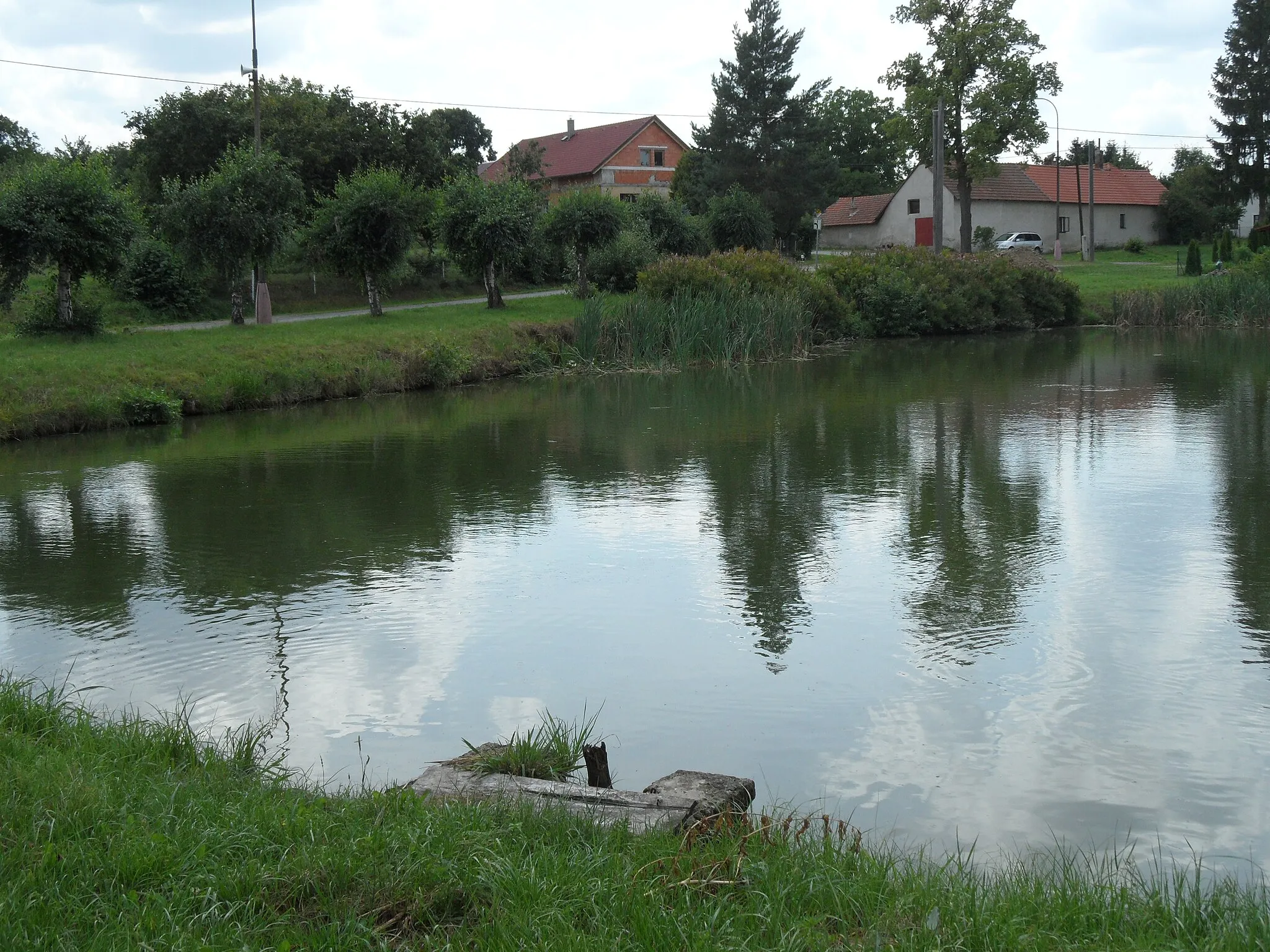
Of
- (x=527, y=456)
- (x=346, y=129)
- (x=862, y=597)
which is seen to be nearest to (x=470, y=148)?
(x=346, y=129)

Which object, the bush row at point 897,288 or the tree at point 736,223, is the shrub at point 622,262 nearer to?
the bush row at point 897,288

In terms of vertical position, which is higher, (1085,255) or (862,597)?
(1085,255)

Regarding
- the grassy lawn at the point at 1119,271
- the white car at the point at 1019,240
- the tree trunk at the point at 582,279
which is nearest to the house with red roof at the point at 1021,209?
the white car at the point at 1019,240

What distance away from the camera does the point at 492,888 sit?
4113mm

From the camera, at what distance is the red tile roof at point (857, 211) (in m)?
75.6

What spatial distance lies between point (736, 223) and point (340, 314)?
1752 cm

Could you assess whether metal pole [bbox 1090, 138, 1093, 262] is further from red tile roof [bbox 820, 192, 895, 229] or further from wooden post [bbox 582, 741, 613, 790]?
wooden post [bbox 582, 741, 613, 790]

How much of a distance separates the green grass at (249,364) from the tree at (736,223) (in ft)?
53.3

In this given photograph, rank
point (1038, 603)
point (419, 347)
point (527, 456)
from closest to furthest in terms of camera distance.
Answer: point (1038, 603)
point (527, 456)
point (419, 347)

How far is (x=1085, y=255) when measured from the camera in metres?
63.5

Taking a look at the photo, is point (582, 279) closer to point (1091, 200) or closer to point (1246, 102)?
point (1091, 200)

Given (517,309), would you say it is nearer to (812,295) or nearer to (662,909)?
(812,295)

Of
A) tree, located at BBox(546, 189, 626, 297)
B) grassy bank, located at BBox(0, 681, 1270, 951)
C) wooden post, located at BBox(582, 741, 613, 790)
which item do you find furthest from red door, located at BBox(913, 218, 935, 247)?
grassy bank, located at BBox(0, 681, 1270, 951)

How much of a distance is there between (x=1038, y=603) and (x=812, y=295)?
92.0 ft
